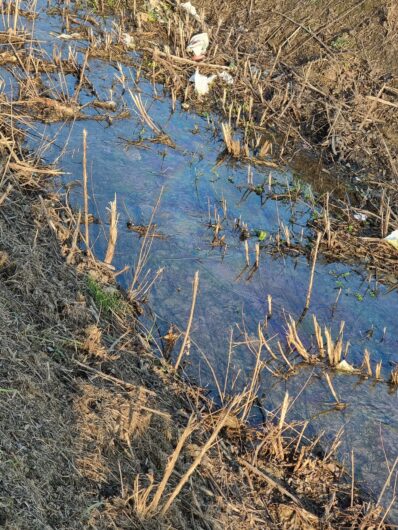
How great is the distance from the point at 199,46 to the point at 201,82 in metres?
0.56

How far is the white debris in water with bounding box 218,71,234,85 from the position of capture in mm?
7547

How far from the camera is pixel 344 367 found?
14.1 feet

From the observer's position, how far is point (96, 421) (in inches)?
120

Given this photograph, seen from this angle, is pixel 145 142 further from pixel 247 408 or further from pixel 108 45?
pixel 247 408

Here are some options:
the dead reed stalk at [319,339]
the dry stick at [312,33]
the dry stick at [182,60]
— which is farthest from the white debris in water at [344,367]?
the dry stick at [312,33]

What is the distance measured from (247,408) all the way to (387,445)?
3.14ft

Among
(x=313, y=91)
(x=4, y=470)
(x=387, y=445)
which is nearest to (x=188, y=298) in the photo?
(x=387, y=445)

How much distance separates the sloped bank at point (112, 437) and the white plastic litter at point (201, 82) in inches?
148

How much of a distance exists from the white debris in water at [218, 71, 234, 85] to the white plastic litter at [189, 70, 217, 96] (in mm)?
125

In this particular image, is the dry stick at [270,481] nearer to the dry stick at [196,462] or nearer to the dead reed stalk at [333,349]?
the dry stick at [196,462]

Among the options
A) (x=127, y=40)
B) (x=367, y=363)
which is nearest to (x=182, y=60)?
(x=127, y=40)

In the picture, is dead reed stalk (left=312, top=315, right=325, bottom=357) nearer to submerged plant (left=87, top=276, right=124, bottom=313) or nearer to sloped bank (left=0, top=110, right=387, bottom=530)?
sloped bank (left=0, top=110, right=387, bottom=530)

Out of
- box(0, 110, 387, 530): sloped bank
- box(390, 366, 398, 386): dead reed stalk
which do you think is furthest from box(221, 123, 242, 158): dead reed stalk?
box(390, 366, 398, 386): dead reed stalk

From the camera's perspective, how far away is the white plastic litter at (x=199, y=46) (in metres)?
7.70
